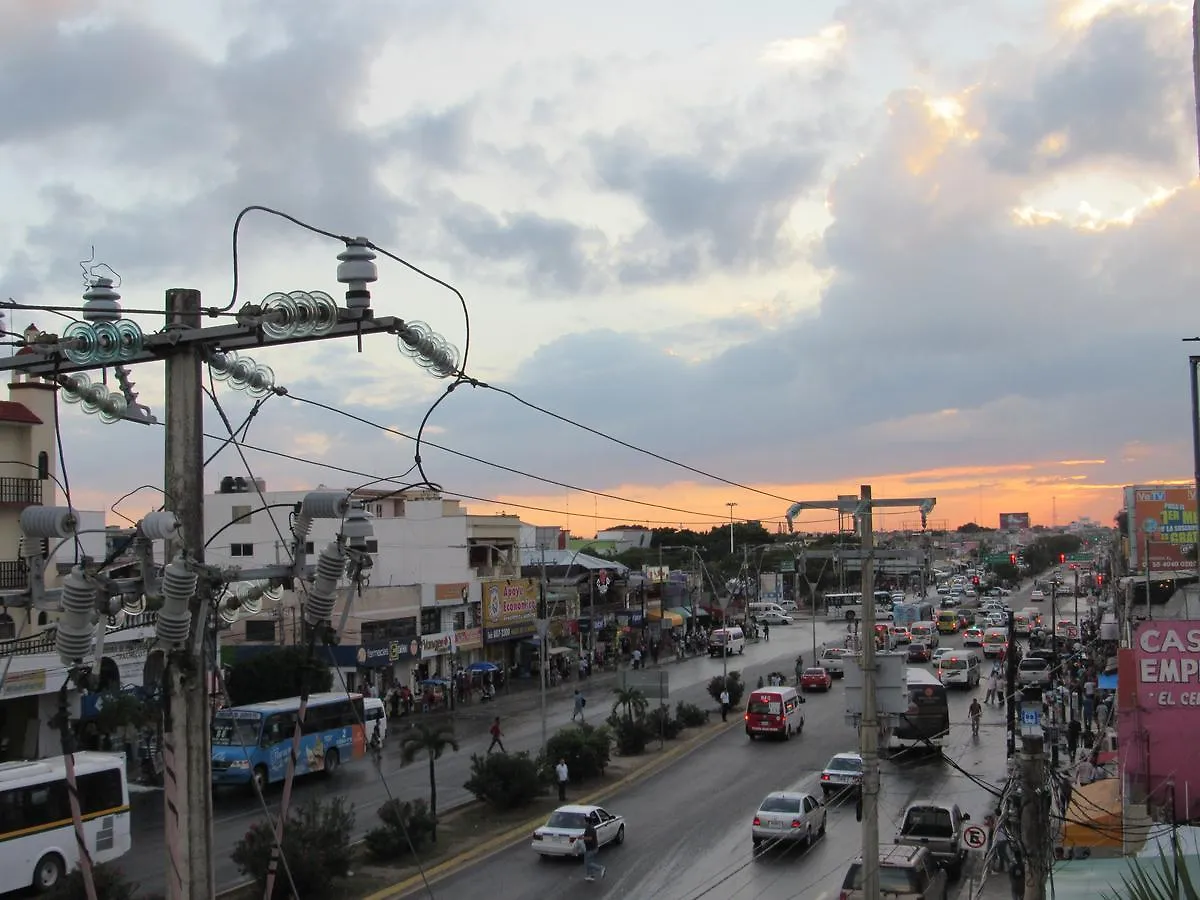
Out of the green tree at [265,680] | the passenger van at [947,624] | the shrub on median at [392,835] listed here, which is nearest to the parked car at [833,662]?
the green tree at [265,680]

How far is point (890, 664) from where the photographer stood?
57.5 feet

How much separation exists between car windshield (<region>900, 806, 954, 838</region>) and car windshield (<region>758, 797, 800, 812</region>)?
7.09 feet

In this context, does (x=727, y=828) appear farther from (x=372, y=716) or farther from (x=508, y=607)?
(x=508, y=607)

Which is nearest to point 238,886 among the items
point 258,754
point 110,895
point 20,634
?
point 110,895

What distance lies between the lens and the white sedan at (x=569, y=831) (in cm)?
2261

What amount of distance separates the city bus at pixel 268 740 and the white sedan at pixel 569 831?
6.68m

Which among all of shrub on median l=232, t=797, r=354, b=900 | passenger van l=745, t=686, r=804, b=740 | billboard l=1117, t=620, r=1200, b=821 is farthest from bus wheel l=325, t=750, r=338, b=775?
billboard l=1117, t=620, r=1200, b=821

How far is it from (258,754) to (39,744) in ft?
27.0

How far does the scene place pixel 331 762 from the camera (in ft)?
109

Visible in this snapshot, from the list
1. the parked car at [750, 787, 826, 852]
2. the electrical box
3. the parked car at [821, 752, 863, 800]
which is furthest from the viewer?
the parked car at [821, 752, 863, 800]

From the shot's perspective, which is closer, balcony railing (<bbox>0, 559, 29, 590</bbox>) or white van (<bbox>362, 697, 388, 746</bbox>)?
balcony railing (<bbox>0, 559, 29, 590</bbox>)

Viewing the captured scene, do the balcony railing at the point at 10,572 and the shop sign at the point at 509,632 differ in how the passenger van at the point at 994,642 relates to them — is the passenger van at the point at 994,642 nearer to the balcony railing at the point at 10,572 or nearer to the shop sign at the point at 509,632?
the shop sign at the point at 509,632

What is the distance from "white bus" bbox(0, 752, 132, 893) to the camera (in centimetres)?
1998

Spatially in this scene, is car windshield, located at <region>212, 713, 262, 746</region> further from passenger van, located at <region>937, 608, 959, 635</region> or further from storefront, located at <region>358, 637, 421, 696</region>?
passenger van, located at <region>937, 608, 959, 635</region>
